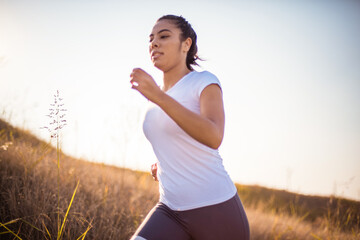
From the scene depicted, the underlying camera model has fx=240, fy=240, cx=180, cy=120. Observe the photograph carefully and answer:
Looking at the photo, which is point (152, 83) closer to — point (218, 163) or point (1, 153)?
point (218, 163)

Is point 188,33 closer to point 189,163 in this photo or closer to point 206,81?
point 206,81

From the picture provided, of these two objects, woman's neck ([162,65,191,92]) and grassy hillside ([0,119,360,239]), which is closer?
woman's neck ([162,65,191,92])

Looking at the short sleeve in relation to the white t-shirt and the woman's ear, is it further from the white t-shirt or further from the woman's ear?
the woman's ear

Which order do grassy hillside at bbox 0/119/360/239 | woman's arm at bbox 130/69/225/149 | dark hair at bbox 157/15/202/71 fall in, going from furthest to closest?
grassy hillside at bbox 0/119/360/239 → dark hair at bbox 157/15/202/71 → woman's arm at bbox 130/69/225/149

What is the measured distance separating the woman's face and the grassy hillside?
1125mm

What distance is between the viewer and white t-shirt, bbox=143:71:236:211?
141cm

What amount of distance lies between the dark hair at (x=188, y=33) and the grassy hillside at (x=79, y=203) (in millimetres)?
1412

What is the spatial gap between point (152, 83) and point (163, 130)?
45 centimetres

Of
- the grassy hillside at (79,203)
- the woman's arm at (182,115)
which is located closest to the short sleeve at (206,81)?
the woman's arm at (182,115)

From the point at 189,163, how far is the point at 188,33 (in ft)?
3.37

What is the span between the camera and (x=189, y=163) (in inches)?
57.3

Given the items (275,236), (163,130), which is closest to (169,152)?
(163,130)

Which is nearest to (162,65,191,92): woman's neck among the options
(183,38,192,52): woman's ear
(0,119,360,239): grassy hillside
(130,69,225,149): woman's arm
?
(183,38,192,52): woman's ear

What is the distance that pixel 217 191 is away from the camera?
142 cm
